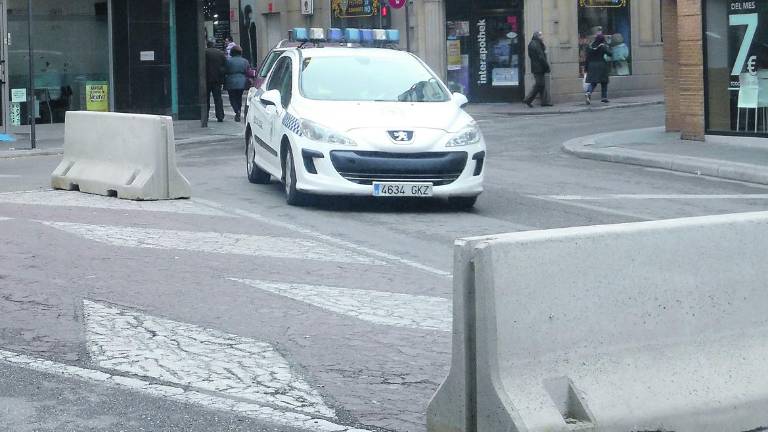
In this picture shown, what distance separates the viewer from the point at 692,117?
67.1 ft

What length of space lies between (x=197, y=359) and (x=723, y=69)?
1514cm

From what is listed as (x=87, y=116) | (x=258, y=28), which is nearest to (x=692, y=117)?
(x=87, y=116)

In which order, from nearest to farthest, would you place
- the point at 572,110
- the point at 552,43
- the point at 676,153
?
the point at 676,153, the point at 572,110, the point at 552,43

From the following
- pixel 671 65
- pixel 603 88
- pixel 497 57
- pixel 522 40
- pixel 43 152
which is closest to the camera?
pixel 43 152

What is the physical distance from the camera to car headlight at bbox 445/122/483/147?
1248cm

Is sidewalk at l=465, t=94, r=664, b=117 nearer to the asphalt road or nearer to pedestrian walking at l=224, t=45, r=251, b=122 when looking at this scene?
pedestrian walking at l=224, t=45, r=251, b=122

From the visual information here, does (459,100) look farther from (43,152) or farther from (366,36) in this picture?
(43,152)

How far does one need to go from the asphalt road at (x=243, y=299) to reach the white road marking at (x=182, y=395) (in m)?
0.01

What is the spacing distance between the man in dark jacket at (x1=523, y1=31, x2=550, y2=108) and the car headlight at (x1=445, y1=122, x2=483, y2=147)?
1893cm

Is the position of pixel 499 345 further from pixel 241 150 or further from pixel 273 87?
pixel 241 150

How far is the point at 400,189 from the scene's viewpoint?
12305mm

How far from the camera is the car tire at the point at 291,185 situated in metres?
12.8

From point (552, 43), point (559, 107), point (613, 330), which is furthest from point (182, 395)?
point (552, 43)

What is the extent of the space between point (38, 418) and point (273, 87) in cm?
951
